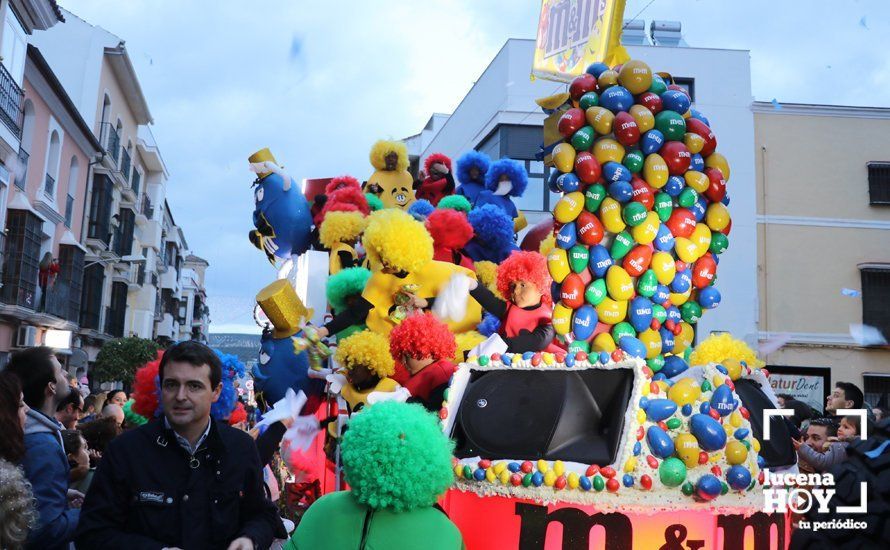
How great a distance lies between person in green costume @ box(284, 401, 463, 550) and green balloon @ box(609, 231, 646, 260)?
3.72 m

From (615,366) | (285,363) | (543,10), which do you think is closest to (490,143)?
(543,10)

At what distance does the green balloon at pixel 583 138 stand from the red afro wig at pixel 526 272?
91 cm

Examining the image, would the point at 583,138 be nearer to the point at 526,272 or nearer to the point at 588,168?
the point at 588,168

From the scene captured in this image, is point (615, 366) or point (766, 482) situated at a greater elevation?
point (615, 366)

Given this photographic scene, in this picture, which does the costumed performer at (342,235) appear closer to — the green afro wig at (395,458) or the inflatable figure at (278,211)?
the inflatable figure at (278,211)

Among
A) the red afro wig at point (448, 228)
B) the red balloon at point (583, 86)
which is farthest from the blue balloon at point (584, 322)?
the red afro wig at point (448, 228)

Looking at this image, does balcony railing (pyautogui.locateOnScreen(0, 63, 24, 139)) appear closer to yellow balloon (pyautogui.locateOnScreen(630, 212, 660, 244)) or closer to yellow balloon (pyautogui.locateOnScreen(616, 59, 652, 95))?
yellow balloon (pyautogui.locateOnScreen(616, 59, 652, 95))

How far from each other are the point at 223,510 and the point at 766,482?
2746 mm

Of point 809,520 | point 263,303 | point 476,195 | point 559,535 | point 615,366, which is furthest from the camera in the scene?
point 476,195

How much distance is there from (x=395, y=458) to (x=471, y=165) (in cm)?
755

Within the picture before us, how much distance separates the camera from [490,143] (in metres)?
21.3

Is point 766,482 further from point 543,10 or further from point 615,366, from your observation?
point 543,10

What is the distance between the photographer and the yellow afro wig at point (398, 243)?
694 cm

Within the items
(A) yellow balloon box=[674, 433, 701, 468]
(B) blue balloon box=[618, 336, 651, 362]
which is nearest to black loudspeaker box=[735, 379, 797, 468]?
(A) yellow balloon box=[674, 433, 701, 468]
